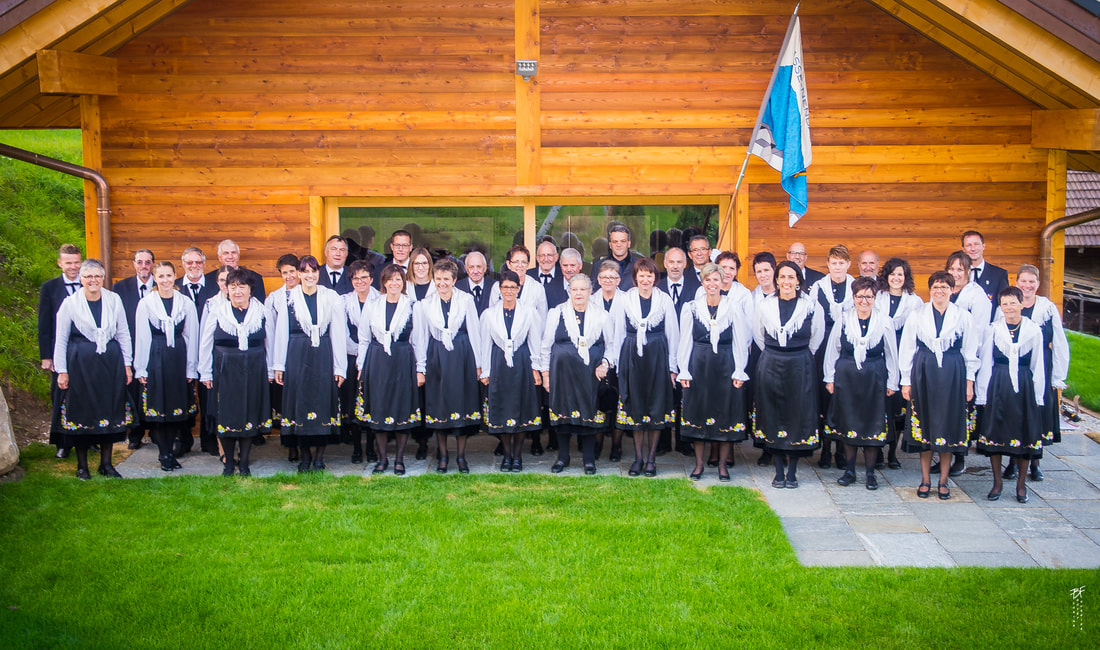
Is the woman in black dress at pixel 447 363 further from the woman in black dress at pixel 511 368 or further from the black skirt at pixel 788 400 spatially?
the black skirt at pixel 788 400

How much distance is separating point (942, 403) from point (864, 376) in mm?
629

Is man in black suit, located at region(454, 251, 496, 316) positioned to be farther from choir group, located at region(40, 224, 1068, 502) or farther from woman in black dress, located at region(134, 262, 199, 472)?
woman in black dress, located at region(134, 262, 199, 472)

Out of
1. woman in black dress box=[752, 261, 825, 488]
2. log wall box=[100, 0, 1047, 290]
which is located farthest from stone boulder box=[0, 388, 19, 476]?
woman in black dress box=[752, 261, 825, 488]

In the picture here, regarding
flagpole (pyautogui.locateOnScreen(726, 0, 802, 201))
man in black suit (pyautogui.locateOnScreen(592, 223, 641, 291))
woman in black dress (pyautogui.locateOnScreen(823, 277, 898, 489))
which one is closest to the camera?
woman in black dress (pyautogui.locateOnScreen(823, 277, 898, 489))

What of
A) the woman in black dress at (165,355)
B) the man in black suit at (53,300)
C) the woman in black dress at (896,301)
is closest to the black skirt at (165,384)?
the woman in black dress at (165,355)

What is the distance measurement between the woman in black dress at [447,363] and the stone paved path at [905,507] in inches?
18.7

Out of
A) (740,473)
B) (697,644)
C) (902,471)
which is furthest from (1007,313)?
(697,644)

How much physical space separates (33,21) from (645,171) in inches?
229

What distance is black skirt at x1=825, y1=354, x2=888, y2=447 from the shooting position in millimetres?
7523

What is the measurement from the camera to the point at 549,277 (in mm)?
8898

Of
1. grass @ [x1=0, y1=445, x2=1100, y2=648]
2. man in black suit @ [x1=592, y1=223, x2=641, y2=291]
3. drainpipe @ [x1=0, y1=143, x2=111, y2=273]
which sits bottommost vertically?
grass @ [x1=0, y1=445, x2=1100, y2=648]

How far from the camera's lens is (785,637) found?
4.85 m

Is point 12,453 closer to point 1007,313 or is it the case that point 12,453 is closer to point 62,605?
point 62,605

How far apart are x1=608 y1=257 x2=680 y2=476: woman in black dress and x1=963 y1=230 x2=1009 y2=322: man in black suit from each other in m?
2.98
